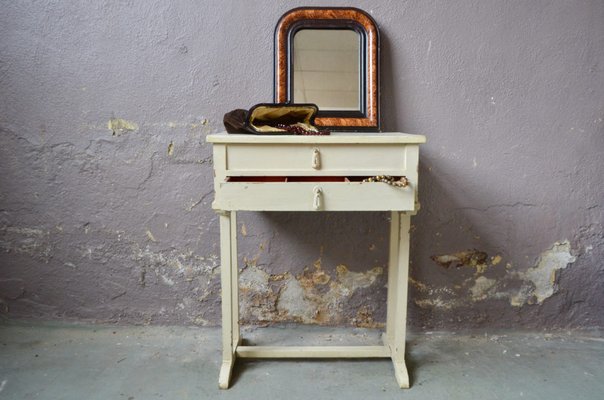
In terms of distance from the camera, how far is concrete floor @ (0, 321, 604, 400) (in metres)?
2.03

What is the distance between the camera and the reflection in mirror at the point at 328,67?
7.64 feet

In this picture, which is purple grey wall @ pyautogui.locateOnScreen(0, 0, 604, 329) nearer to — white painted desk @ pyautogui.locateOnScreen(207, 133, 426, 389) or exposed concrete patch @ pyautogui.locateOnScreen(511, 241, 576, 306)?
exposed concrete patch @ pyautogui.locateOnScreen(511, 241, 576, 306)

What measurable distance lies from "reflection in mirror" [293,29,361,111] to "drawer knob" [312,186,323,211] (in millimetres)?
640

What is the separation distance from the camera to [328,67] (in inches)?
91.8

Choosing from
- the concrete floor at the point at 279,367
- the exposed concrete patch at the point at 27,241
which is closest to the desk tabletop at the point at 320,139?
the concrete floor at the point at 279,367

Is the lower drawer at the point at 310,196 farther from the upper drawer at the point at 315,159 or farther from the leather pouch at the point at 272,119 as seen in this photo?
the leather pouch at the point at 272,119

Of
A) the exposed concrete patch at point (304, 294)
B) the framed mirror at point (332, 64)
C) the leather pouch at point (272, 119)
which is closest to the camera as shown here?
the leather pouch at point (272, 119)

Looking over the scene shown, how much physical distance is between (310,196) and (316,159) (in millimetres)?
145

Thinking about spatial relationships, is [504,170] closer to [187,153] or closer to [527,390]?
[527,390]

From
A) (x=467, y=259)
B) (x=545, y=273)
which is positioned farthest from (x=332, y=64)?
(x=545, y=273)

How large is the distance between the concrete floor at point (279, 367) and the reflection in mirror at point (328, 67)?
1162 mm

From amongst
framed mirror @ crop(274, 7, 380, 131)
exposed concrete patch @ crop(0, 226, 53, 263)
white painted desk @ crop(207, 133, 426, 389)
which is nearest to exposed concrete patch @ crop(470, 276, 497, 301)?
white painted desk @ crop(207, 133, 426, 389)

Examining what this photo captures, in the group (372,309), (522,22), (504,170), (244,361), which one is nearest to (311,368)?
(244,361)

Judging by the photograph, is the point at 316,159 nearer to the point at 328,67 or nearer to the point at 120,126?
the point at 328,67
